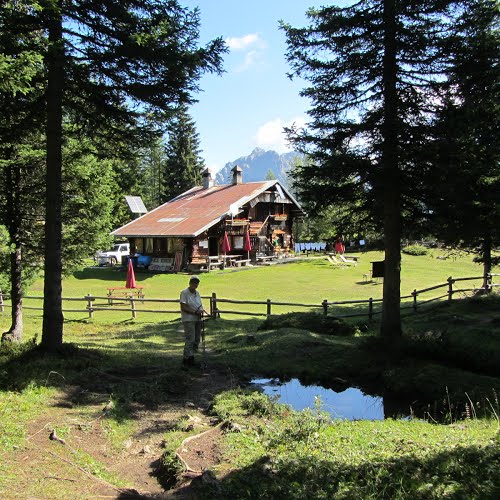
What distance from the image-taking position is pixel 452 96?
35.7 ft

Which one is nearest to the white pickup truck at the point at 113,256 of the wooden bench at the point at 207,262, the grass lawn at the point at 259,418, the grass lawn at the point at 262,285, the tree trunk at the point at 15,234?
the grass lawn at the point at 262,285

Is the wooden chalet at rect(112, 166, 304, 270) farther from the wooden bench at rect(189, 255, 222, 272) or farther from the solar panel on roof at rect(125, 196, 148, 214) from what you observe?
the solar panel on roof at rect(125, 196, 148, 214)

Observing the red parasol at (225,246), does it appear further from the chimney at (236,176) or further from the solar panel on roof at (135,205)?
the solar panel on roof at (135,205)

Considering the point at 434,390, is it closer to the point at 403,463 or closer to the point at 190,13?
the point at 403,463

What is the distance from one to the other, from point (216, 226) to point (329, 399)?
2964cm

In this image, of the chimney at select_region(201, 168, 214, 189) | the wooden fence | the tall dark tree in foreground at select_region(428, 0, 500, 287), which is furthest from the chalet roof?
the tall dark tree in foreground at select_region(428, 0, 500, 287)

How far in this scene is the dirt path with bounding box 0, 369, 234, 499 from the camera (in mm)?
4422

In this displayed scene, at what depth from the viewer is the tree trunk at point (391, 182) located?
1058 centimetres

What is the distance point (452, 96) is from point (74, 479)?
10968mm

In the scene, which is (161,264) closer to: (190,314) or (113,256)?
(113,256)

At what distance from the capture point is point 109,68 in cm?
915

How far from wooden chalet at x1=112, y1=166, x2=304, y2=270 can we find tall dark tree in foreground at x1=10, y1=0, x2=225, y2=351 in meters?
24.0

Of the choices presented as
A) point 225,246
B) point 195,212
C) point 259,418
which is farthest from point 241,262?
point 259,418

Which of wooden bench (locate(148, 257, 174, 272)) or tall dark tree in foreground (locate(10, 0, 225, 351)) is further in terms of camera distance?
wooden bench (locate(148, 257, 174, 272))
